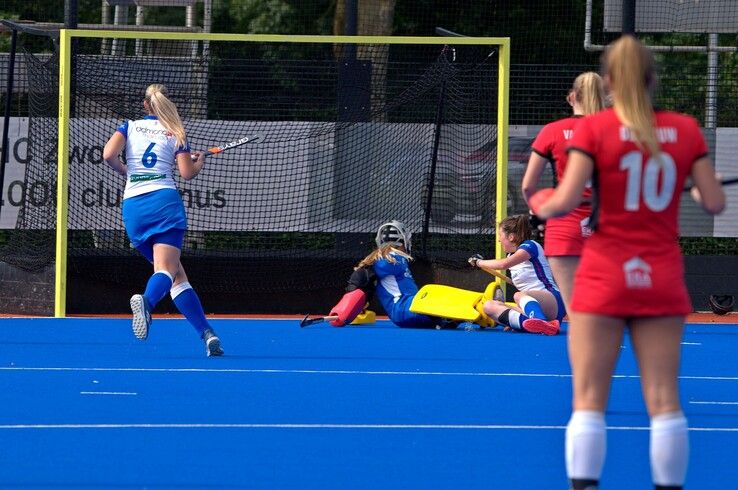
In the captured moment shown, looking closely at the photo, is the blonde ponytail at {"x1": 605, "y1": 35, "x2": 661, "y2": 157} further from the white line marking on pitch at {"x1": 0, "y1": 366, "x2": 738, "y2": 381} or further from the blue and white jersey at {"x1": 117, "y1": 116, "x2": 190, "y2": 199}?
the blue and white jersey at {"x1": 117, "y1": 116, "x2": 190, "y2": 199}

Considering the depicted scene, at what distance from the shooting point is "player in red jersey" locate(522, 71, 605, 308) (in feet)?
22.3

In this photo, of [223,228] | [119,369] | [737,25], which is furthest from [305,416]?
[737,25]

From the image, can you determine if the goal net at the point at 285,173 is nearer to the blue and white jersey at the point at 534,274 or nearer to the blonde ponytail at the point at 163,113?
the blue and white jersey at the point at 534,274

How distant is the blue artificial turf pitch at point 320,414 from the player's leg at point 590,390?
0.88 meters

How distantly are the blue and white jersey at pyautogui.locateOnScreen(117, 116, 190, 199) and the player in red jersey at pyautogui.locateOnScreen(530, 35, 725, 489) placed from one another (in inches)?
226

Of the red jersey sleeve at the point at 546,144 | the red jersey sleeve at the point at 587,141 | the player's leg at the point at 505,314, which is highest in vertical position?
the red jersey sleeve at the point at 546,144

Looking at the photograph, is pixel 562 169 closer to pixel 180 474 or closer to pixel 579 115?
pixel 579 115

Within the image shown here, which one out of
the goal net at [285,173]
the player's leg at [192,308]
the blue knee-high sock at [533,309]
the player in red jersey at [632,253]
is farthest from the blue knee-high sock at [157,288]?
the player in red jersey at [632,253]

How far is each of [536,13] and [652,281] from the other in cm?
2424

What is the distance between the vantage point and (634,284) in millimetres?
4500

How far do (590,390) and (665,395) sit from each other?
237 mm

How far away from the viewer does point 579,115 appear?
23.3 feet

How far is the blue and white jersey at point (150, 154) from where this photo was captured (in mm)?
9969

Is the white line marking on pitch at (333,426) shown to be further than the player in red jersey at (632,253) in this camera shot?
Yes
